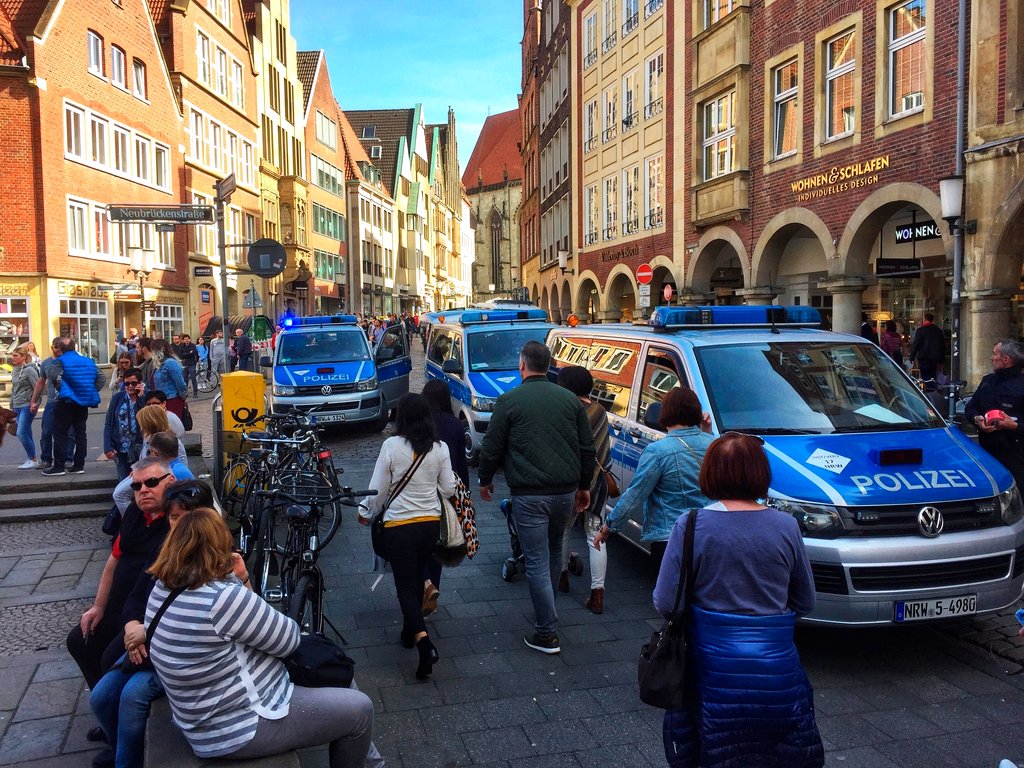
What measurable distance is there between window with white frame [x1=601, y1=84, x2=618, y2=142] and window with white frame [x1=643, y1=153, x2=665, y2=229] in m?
3.90

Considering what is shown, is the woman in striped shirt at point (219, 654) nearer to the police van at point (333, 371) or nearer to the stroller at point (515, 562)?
the stroller at point (515, 562)

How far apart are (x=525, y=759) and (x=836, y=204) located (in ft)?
51.8

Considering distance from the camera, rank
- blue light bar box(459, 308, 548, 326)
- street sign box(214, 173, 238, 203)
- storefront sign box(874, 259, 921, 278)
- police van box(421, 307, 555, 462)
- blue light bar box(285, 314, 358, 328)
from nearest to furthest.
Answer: street sign box(214, 173, 238, 203)
police van box(421, 307, 555, 462)
blue light bar box(459, 308, 548, 326)
storefront sign box(874, 259, 921, 278)
blue light bar box(285, 314, 358, 328)

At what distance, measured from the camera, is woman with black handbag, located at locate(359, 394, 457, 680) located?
16.8 ft

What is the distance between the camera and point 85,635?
4211 mm

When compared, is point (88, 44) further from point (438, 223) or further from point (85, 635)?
point (438, 223)

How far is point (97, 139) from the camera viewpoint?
27.5m

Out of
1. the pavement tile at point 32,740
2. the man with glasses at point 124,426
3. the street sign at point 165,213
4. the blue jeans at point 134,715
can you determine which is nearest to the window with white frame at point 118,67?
the street sign at point 165,213

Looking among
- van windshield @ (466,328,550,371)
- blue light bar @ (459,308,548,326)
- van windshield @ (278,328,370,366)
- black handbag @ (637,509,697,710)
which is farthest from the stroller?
van windshield @ (278,328,370,366)

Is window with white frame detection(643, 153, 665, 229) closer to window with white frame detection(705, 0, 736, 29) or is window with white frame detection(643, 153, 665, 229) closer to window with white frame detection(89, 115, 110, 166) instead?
window with white frame detection(705, 0, 736, 29)

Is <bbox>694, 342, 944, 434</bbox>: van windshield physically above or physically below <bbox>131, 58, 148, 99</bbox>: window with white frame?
below

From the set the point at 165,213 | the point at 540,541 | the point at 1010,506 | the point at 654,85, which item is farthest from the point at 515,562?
the point at 654,85

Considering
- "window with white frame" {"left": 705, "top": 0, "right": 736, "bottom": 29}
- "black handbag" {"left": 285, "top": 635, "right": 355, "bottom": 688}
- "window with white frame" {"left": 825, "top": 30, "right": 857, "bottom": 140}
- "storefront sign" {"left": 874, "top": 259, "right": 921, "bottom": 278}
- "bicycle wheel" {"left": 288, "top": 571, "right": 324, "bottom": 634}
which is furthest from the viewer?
"window with white frame" {"left": 705, "top": 0, "right": 736, "bottom": 29}

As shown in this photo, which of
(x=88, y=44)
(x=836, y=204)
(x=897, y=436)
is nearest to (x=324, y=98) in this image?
(x=88, y=44)
